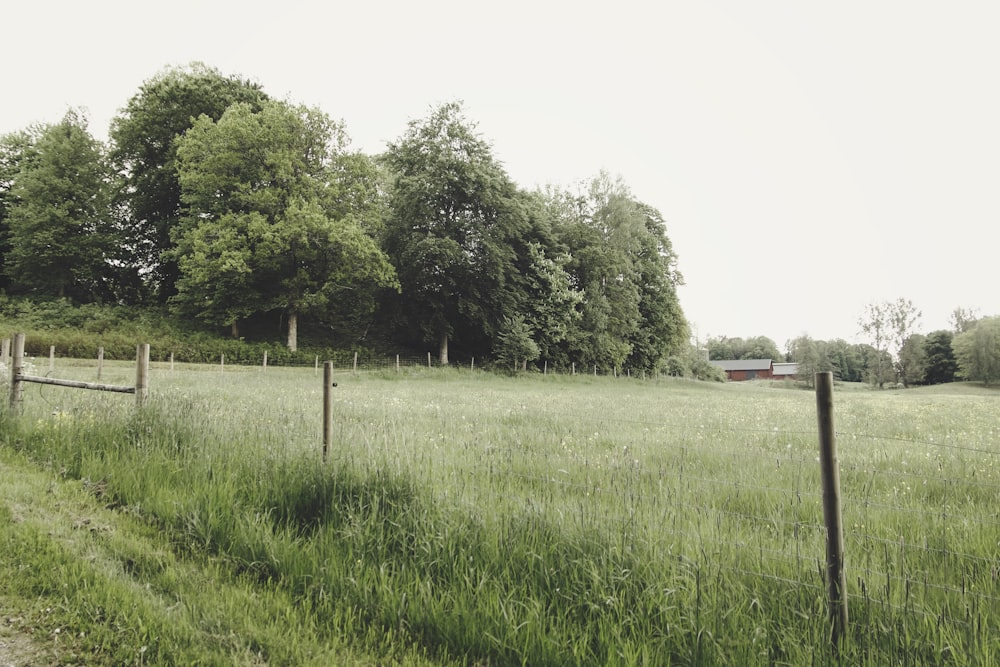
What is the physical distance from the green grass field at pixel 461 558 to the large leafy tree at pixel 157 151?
44.0 m

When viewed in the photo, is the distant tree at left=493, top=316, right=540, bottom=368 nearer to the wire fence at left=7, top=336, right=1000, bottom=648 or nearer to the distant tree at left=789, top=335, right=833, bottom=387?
the wire fence at left=7, top=336, right=1000, bottom=648

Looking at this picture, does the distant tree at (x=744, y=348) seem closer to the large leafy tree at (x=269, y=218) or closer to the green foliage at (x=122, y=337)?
the large leafy tree at (x=269, y=218)

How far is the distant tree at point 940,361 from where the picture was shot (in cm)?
8112

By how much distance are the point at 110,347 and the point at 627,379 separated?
39228mm

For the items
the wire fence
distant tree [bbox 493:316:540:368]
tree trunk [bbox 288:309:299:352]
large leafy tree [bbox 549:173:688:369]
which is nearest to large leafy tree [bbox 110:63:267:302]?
tree trunk [bbox 288:309:299:352]

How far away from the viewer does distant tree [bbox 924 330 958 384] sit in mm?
81125

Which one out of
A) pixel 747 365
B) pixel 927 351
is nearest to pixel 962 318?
pixel 927 351

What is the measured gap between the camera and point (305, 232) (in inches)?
1337

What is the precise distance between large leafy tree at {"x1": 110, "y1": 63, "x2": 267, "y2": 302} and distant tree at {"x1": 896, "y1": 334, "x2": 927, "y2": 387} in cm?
9552

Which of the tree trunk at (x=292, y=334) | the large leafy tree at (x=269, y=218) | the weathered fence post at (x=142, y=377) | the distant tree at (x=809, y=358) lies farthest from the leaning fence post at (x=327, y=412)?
the distant tree at (x=809, y=358)

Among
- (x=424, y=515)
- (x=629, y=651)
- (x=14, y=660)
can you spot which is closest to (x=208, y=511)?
(x=14, y=660)

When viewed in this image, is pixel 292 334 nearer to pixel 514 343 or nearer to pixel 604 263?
pixel 514 343

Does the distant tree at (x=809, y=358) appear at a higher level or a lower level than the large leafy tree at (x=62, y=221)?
lower

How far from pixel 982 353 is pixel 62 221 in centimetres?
10850
